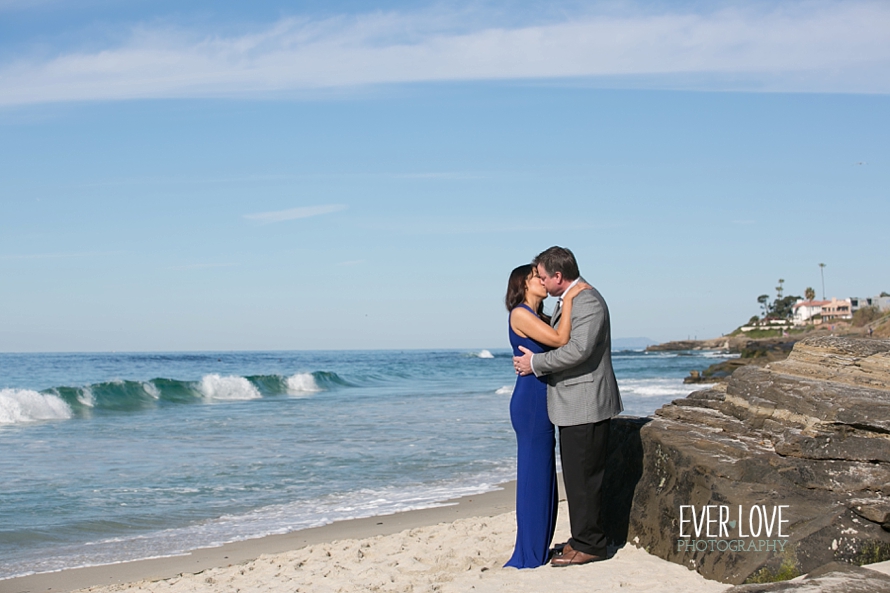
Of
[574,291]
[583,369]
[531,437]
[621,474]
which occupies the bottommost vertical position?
[621,474]

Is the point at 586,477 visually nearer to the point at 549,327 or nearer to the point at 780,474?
the point at 549,327

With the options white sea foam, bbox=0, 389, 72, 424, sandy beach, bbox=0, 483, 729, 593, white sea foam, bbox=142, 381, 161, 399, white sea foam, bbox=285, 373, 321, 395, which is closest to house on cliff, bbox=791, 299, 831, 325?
white sea foam, bbox=285, 373, 321, 395

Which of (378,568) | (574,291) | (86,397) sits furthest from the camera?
(86,397)

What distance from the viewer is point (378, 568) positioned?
633cm

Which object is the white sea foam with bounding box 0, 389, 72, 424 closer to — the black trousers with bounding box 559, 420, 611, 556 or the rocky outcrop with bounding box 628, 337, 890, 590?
the black trousers with bounding box 559, 420, 611, 556

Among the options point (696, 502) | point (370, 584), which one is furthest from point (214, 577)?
point (696, 502)

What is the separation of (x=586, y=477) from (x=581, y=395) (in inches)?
22.5

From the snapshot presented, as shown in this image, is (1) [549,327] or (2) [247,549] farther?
(2) [247,549]

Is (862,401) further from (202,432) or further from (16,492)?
(202,432)

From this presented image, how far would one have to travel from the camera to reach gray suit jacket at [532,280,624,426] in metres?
5.10

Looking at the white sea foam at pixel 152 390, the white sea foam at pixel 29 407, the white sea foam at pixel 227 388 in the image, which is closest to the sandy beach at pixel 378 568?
the white sea foam at pixel 29 407

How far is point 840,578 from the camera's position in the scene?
3979 millimetres

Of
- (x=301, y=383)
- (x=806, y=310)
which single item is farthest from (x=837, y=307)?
(x=301, y=383)

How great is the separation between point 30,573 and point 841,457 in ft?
23.1
